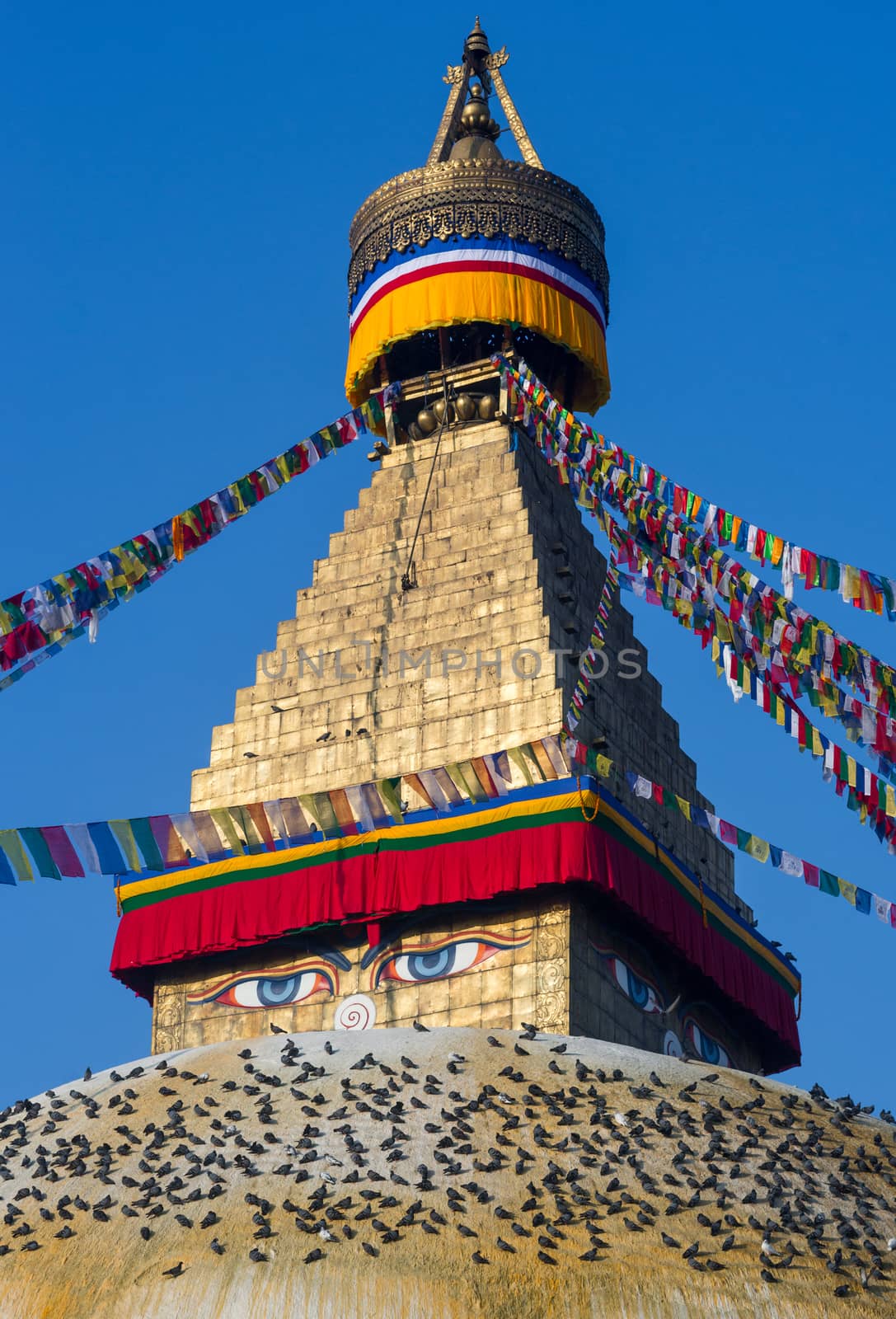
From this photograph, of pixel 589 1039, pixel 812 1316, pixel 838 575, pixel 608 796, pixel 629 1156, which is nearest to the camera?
pixel 812 1316

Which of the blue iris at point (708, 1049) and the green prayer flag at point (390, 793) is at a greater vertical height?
the green prayer flag at point (390, 793)

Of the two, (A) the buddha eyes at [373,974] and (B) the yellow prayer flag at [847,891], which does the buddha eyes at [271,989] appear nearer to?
(A) the buddha eyes at [373,974]

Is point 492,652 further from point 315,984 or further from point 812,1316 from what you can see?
point 812,1316

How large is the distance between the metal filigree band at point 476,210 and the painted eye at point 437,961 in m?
9.83

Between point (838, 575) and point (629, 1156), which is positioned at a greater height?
point (838, 575)

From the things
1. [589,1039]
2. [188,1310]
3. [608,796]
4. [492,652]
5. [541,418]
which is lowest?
[188,1310]

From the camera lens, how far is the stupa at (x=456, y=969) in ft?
43.4

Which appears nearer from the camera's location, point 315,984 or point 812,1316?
point 812,1316

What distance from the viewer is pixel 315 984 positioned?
20.3 metres


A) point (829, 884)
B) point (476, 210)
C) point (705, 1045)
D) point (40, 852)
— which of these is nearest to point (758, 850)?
point (829, 884)

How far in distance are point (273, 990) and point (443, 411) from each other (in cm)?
803

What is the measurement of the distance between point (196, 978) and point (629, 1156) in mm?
7739

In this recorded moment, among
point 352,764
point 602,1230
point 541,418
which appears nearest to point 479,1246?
point 602,1230

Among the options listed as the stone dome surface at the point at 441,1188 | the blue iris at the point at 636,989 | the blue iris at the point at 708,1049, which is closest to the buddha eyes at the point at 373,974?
the blue iris at the point at 636,989
